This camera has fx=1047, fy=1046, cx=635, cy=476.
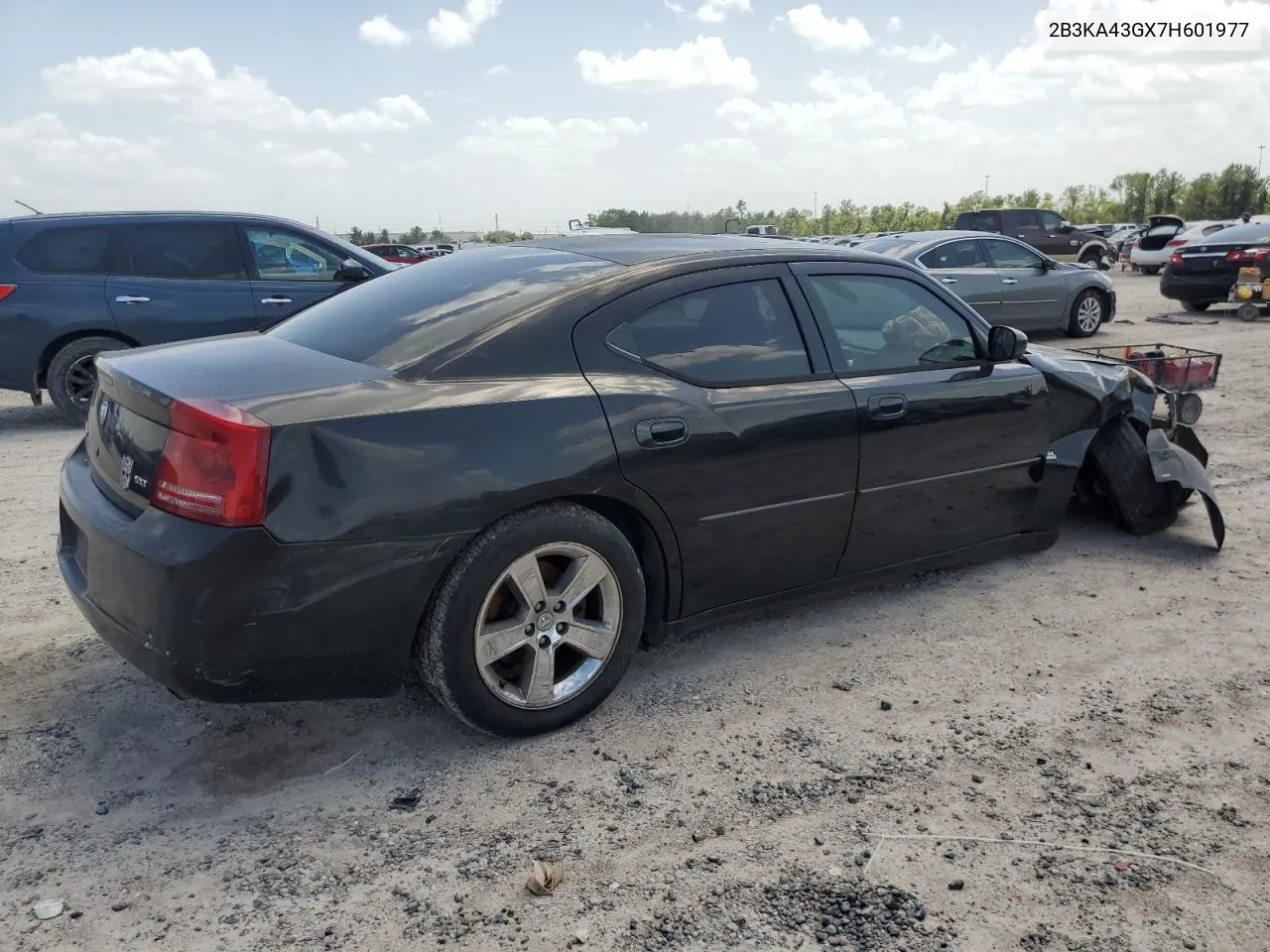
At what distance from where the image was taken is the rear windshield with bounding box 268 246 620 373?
3406 millimetres

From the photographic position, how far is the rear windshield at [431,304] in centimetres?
341

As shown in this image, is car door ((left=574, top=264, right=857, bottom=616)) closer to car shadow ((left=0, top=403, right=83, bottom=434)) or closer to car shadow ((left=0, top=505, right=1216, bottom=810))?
car shadow ((left=0, top=505, right=1216, bottom=810))

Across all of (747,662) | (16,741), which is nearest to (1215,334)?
(747,662)

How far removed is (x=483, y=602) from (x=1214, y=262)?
54.5 feet

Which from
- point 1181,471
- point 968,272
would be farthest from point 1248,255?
point 1181,471

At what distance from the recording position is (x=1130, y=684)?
3760mm

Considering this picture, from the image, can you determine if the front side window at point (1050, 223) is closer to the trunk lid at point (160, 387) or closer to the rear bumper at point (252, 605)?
the trunk lid at point (160, 387)

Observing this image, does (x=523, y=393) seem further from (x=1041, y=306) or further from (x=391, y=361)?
(x=1041, y=306)

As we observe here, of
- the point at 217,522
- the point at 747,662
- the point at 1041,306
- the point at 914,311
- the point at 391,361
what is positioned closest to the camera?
the point at 217,522

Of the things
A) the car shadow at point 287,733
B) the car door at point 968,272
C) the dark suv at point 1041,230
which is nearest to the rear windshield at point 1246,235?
the car door at point 968,272

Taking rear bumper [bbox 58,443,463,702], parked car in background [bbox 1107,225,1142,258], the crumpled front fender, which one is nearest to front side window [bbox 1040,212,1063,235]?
parked car in background [bbox 1107,225,1142,258]

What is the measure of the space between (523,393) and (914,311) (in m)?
2.00

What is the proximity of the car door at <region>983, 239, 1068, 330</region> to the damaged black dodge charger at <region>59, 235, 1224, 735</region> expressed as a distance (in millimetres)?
9155

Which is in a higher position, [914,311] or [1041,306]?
[914,311]
